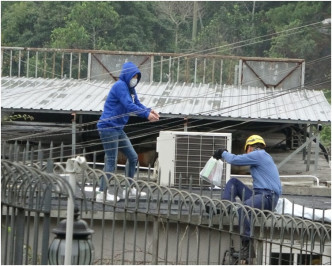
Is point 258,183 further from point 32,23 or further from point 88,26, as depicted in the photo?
point 32,23

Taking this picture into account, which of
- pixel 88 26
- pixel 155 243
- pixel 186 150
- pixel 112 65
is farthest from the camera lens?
pixel 88 26

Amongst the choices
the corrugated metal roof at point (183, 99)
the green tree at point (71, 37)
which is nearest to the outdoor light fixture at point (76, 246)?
the corrugated metal roof at point (183, 99)

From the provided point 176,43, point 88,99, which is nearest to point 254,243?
point 88,99

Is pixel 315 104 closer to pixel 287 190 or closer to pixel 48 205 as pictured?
pixel 287 190

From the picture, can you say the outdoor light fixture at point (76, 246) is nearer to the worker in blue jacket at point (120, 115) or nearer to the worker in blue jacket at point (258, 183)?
the worker in blue jacket at point (258, 183)

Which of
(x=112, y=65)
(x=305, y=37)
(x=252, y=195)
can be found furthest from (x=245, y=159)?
(x=305, y=37)

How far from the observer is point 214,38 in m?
55.4

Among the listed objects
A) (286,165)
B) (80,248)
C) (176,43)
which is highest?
(176,43)

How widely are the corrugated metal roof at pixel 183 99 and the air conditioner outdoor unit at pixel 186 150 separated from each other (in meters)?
2.36

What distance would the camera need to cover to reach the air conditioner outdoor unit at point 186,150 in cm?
1811

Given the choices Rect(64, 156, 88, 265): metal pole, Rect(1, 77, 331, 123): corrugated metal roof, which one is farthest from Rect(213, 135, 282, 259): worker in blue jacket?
Rect(1, 77, 331, 123): corrugated metal roof

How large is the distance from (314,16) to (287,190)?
37.0 meters

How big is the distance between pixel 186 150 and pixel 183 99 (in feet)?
14.3

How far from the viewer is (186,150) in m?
18.2
